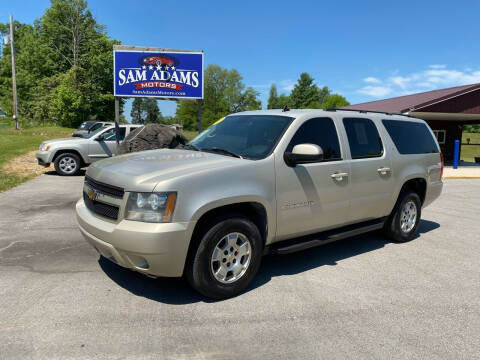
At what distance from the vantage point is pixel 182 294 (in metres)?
3.90

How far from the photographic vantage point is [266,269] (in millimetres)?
4656

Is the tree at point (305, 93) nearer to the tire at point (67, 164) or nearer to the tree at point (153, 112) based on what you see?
the tree at point (153, 112)

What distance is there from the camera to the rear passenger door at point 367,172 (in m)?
4.86

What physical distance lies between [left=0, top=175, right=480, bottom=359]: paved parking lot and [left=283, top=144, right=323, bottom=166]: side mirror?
1.34 meters

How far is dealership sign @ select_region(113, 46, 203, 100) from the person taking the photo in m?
13.3

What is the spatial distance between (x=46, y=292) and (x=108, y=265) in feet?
2.73

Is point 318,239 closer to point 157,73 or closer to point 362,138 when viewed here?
point 362,138

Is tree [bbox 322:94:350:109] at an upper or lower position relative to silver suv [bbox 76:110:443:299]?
upper

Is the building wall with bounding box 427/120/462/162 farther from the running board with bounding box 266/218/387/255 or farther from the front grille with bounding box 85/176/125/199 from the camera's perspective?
the front grille with bounding box 85/176/125/199

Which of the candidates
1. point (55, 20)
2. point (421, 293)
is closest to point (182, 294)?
point (421, 293)

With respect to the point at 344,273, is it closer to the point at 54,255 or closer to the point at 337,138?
the point at 337,138

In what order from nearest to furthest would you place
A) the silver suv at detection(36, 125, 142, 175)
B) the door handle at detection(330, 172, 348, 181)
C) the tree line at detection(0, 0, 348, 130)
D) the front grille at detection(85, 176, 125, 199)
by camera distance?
the front grille at detection(85, 176, 125, 199)
the door handle at detection(330, 172, 348, 181)
the silver suv at detection(36, 125, 142, 175)
the tree line at detection(0, 0, 348, 130)

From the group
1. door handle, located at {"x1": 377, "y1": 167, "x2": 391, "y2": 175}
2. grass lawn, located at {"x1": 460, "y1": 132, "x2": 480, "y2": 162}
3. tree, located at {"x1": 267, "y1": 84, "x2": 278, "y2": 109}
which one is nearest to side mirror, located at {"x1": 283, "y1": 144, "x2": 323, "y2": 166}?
door handle, located at {"x1": 377, "y1": 167, "x2": 391, "y2": 175}

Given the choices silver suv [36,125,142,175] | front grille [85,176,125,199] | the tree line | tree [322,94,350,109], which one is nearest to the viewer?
front grille [85,176,125,199]
